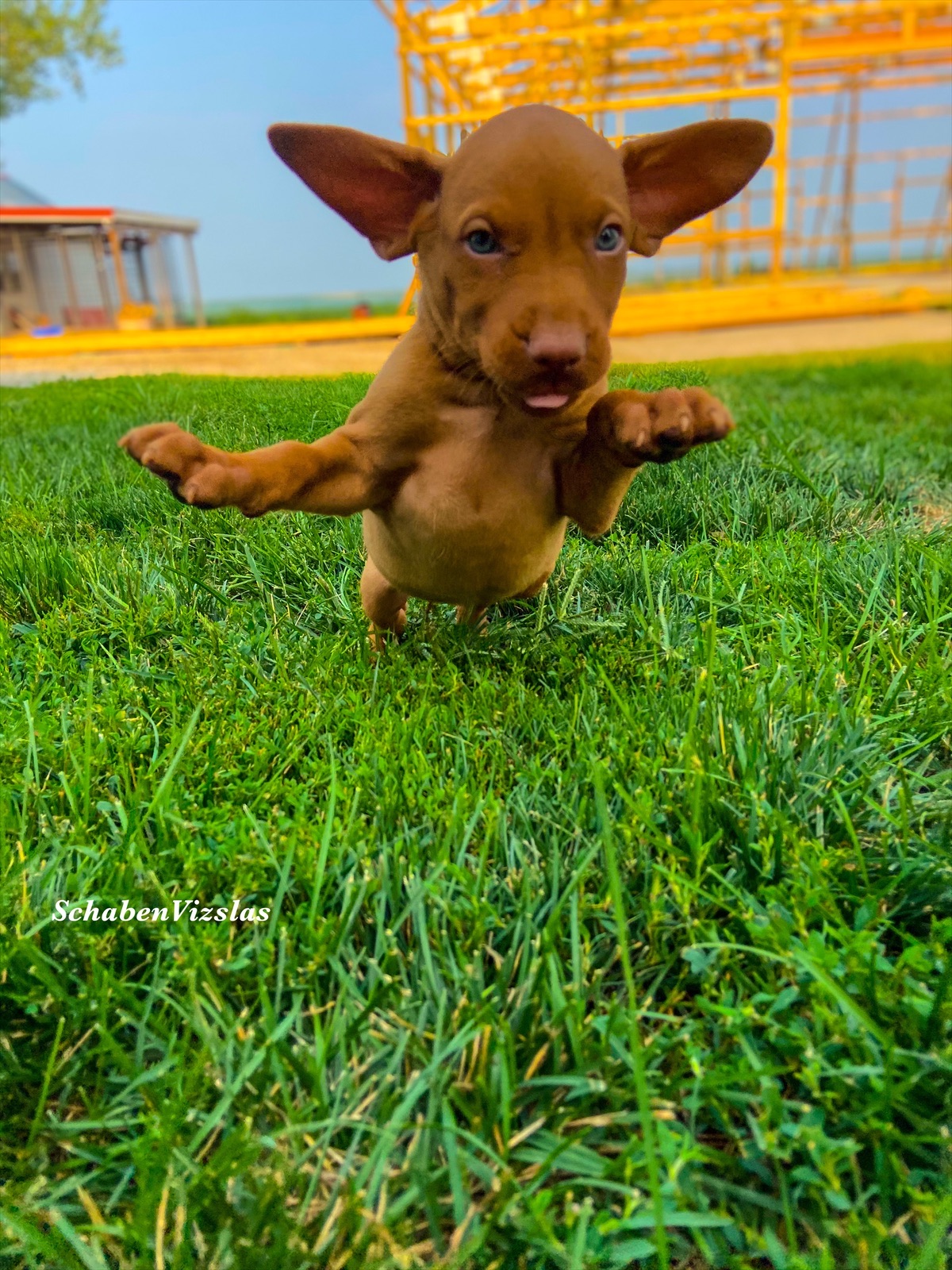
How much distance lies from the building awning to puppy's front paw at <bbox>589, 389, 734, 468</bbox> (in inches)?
98.2

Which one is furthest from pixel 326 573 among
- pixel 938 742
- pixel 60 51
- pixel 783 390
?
pixel 60 51

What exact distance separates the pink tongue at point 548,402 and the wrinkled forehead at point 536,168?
18 cm

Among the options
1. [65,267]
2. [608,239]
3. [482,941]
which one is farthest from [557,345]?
[65,267]

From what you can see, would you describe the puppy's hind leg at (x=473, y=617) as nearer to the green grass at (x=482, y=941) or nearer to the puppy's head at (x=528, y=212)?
the green grass at (x=482, y=941)

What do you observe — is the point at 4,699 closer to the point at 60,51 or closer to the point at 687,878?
the point at 687,878

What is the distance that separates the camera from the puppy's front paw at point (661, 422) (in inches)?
30.3

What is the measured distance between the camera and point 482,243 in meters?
0.80

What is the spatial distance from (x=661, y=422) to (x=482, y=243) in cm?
26

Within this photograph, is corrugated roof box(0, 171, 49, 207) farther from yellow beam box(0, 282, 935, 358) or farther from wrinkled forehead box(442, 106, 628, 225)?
wrinkled forehead box(442, 106, 628, 225)

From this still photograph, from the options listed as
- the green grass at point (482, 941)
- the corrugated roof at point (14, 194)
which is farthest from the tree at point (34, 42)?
the green grass at point (482, 941)

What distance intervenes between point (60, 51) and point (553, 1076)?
416 cm

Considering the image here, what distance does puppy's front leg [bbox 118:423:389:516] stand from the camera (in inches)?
29.5

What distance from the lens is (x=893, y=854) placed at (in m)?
0.80

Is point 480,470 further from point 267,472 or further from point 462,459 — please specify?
point 267,472
